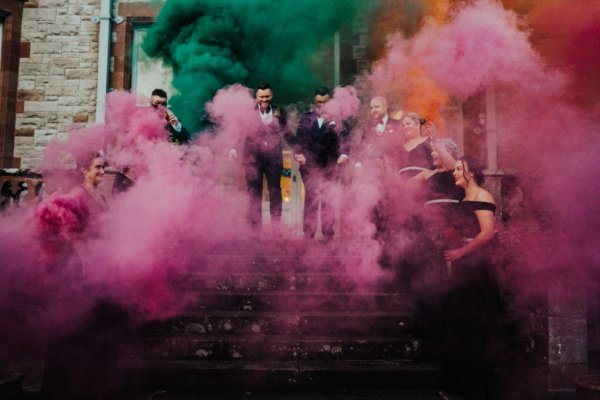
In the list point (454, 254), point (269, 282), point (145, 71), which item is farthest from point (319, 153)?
point (145, 71)

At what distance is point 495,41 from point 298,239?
4.41 m

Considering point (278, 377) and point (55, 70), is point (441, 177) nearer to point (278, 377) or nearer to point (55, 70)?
point (278, 377)

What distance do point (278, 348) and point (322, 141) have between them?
326cm

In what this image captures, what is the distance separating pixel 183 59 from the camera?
9648 millimetres

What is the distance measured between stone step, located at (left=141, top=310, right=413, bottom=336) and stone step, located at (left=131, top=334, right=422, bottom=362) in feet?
0.73

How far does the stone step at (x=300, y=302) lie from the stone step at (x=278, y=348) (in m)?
0.57

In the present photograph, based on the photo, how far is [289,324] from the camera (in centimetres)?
508

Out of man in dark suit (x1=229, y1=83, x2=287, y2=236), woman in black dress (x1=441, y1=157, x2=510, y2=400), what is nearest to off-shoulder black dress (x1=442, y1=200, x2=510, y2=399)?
woman in black dress (x1=441, y1=157, x2=510, y2=400)

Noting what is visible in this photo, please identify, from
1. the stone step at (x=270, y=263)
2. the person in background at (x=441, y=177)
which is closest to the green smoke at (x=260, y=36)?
the stone step at (x=270, y=263)

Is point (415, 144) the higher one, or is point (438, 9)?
point (438, 9)

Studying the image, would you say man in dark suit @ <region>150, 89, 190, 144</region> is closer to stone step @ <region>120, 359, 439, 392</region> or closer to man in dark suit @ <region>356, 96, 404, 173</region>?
man in dark suit @ <region>356, 96, 404, 173</region>

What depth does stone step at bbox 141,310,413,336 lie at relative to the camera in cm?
505

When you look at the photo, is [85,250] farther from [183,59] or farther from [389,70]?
[389,70]

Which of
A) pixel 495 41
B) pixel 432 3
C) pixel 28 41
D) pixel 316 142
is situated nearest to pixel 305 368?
pixel 316 142
